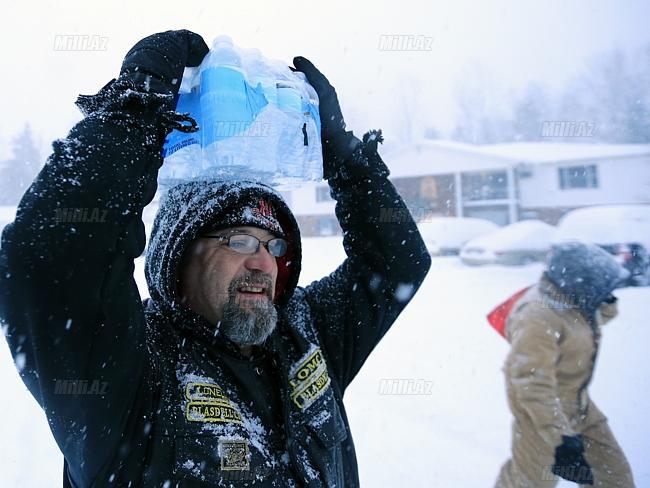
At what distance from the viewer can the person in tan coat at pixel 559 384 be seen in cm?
327

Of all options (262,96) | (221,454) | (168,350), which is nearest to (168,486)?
(221,454)

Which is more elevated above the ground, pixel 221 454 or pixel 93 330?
pixel 93 330

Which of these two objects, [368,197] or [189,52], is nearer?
[189,52]

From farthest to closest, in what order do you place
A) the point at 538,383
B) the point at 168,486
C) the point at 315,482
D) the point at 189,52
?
the point at 538,383, the point at 189,52, the point at 315,482, the point at 168,486

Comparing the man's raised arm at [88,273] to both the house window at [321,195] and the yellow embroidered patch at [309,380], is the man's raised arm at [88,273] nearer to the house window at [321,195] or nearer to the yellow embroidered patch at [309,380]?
the yellow embroidered patch at [309,380]

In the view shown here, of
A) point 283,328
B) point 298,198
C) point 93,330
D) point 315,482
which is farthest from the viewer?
point 298,198

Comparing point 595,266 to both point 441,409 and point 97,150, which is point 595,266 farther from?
point 97,150

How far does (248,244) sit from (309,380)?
1.89 ft

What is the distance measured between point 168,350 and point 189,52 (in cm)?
107

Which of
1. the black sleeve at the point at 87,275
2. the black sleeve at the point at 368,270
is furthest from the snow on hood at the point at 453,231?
the black sleeve at the point at 87,275

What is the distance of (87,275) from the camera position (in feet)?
4.42

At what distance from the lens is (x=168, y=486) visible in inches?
60.2

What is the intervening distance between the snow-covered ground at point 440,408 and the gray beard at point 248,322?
9.26ft

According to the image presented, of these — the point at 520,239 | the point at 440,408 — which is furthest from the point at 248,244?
the point at 520,239
